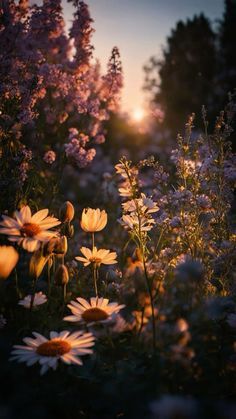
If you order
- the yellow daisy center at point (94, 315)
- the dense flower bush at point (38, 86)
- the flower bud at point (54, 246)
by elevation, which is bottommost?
the yellow daisy center at point (94, 315)

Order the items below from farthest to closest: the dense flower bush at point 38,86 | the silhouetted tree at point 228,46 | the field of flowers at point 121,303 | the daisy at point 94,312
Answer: the silhouetted tree at point 228,46 < the dense flower bush at point 38,86 < the daisy at point 94,312 < the field of flowers at point 121,303

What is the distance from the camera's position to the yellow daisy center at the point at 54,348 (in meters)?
1.35

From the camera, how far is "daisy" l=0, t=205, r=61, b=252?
1584 millimetres

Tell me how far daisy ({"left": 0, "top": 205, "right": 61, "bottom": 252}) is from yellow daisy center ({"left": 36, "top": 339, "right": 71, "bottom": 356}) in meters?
0.36

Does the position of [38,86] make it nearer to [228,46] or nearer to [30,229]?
[30,229]

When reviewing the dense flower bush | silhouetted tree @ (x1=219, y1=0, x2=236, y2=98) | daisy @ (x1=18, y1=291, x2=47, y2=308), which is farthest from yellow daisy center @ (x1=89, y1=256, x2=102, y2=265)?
silhouetted tree @ (x1=219, y1=0, x2=236, y2=98)

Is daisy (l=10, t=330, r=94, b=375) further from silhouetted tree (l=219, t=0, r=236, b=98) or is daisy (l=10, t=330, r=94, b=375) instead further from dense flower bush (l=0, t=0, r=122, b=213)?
silhouetted tree (l=219, t=0, r=236, b=98)

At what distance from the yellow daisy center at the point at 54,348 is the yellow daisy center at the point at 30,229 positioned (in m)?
0.45

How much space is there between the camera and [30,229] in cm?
167

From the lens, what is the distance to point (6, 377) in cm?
160

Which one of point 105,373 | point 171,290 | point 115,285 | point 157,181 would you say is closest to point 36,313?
point 115,285

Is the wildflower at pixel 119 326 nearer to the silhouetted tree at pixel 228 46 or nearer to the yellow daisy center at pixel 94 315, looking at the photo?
the yellow daisy center at pixel 94 315

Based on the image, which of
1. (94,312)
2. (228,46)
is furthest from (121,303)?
(228,46)

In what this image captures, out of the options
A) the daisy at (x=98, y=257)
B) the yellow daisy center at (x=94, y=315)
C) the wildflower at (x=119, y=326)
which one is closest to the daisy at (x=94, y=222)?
the daisy at (x=98, y=257)
